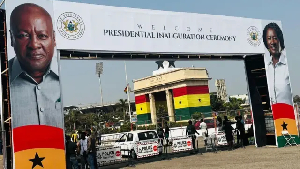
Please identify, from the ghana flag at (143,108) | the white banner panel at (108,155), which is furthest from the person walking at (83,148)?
the ghana flag at (143,108)

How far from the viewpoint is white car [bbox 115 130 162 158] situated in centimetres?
1619

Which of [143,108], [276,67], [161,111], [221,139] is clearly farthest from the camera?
[143,108]

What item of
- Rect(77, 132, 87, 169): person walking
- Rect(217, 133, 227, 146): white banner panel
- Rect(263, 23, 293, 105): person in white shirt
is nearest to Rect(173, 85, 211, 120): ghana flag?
Rect(217, 133, 227, 146): white banner panel

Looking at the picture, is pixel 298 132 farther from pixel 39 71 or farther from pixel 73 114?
pixel 73 114

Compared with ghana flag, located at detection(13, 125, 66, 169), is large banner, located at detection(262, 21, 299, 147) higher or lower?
higher

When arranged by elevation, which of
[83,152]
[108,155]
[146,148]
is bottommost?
[108,155]

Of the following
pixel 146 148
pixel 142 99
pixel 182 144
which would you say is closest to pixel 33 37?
pixel 146 148

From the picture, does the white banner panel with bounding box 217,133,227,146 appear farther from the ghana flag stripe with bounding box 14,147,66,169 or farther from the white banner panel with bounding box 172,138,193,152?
the ghana flag stripe with bounding box 14,147,66,169

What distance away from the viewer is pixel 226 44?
1623 cm

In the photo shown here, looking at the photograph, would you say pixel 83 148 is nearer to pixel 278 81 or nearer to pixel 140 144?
pixel 140 144

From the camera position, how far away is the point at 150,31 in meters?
14.2

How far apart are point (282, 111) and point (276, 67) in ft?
7.30

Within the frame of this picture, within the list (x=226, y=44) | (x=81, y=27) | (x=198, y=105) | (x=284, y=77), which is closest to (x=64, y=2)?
(x=81, y=27)

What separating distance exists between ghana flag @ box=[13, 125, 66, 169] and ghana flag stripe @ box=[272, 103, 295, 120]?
35.0 feet
